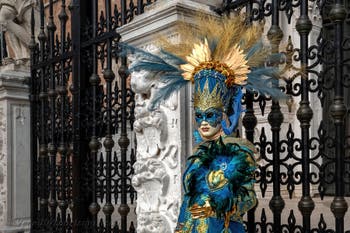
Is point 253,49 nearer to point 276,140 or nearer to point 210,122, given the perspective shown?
point 210,122

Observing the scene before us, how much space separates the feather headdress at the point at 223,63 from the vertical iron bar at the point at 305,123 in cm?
23

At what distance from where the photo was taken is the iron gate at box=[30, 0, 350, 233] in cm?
277

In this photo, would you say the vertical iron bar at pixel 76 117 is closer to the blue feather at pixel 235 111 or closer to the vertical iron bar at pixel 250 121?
the vertical iron bar at pixel 250 121

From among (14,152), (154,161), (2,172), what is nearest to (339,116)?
(154,161)

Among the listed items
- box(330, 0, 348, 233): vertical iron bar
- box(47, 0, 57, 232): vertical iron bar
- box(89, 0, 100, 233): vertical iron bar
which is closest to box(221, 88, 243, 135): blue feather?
box(330, 0, 348, 233): vertical iron bar

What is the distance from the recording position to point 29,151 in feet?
19.0

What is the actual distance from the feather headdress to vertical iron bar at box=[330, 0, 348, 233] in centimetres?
34

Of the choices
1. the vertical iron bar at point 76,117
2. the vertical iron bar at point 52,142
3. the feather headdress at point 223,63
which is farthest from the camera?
the vertical iron bar at point 52,142

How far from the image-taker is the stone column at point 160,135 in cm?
307

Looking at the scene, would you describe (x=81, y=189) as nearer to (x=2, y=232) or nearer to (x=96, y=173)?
(x=96, y=173)

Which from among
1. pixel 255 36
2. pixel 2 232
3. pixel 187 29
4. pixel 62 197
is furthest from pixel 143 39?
pixel 2 232

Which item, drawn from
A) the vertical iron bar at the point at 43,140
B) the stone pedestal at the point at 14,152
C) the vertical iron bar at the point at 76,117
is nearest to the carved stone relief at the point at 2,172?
the stone pedestal at the point at 14,152

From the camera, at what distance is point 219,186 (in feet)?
7.64

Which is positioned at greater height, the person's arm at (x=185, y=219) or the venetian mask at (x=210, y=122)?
the venetian mask at (x=210, y=122)
